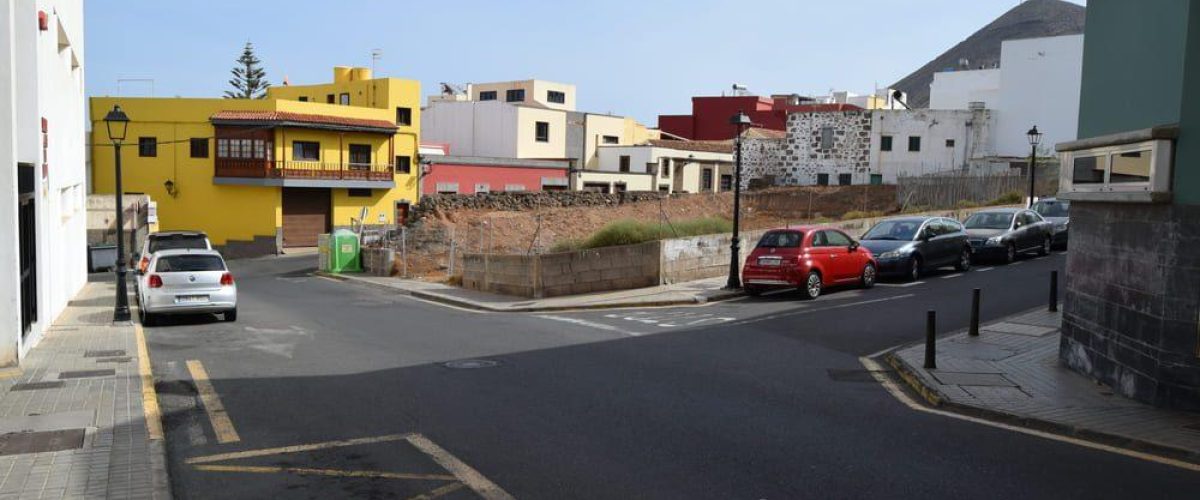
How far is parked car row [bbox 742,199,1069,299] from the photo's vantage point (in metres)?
20.1

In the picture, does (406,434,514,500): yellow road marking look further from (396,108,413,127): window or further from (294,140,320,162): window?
(396,108,413,127): window

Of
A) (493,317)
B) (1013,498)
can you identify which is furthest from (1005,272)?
(1013,498)

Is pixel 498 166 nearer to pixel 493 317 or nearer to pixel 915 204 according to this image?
pixel 915 204

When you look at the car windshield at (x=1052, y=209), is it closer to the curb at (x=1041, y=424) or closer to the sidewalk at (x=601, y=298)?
the sidewalk at (x=601, y=298)

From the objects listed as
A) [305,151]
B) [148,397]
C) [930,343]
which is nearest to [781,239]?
[930,343]

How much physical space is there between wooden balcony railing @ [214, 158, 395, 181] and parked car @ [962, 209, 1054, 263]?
3709 cm

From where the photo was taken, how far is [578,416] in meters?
9.13

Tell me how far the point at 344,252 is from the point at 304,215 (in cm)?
1728

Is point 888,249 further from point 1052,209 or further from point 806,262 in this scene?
point 1052,209

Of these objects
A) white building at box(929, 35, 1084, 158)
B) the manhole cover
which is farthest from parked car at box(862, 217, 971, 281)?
white building at box(929, 35, 1084, 158)

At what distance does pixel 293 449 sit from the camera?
8016mm

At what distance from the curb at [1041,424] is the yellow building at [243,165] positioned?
41388mm

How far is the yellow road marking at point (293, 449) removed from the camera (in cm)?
777

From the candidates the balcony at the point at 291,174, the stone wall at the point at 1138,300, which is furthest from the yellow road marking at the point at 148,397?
the balcony at the point at 291,174
